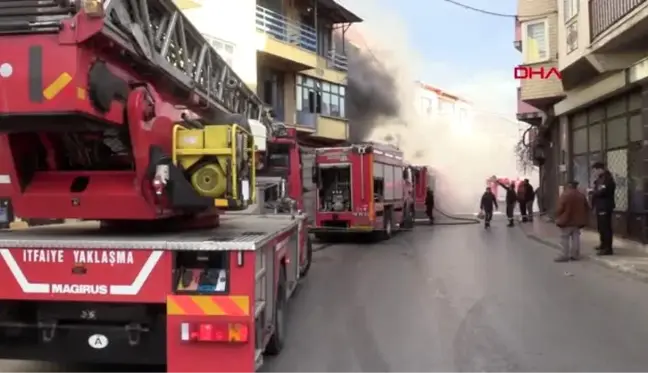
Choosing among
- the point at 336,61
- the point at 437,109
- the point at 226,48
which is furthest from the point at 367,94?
the point at 437,109

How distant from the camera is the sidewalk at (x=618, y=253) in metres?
11.1

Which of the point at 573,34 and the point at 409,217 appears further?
the point at 409,217

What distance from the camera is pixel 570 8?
1864 centimetres

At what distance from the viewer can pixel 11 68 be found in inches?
165

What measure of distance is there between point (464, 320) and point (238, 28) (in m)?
21.2

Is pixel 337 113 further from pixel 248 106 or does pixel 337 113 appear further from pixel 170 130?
pixel 170 130

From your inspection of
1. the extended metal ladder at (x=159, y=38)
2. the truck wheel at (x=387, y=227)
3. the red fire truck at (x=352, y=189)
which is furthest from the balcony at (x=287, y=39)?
the extended metal ladder at (x=159, y=38)

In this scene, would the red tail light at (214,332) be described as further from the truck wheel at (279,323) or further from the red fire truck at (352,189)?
the red fire truck at (352,189)

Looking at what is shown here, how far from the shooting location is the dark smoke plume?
4059 centimetres

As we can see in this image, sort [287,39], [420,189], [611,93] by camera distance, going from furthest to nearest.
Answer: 1. [287,39]
2. [420,189]
3. [611,93]

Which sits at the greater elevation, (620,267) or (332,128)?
(332,128)

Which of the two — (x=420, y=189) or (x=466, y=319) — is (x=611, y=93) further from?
(x=420, y=189)

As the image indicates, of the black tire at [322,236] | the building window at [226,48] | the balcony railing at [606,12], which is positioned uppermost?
the building window at [226,48]

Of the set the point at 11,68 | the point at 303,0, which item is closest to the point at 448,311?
the point at 11,68
